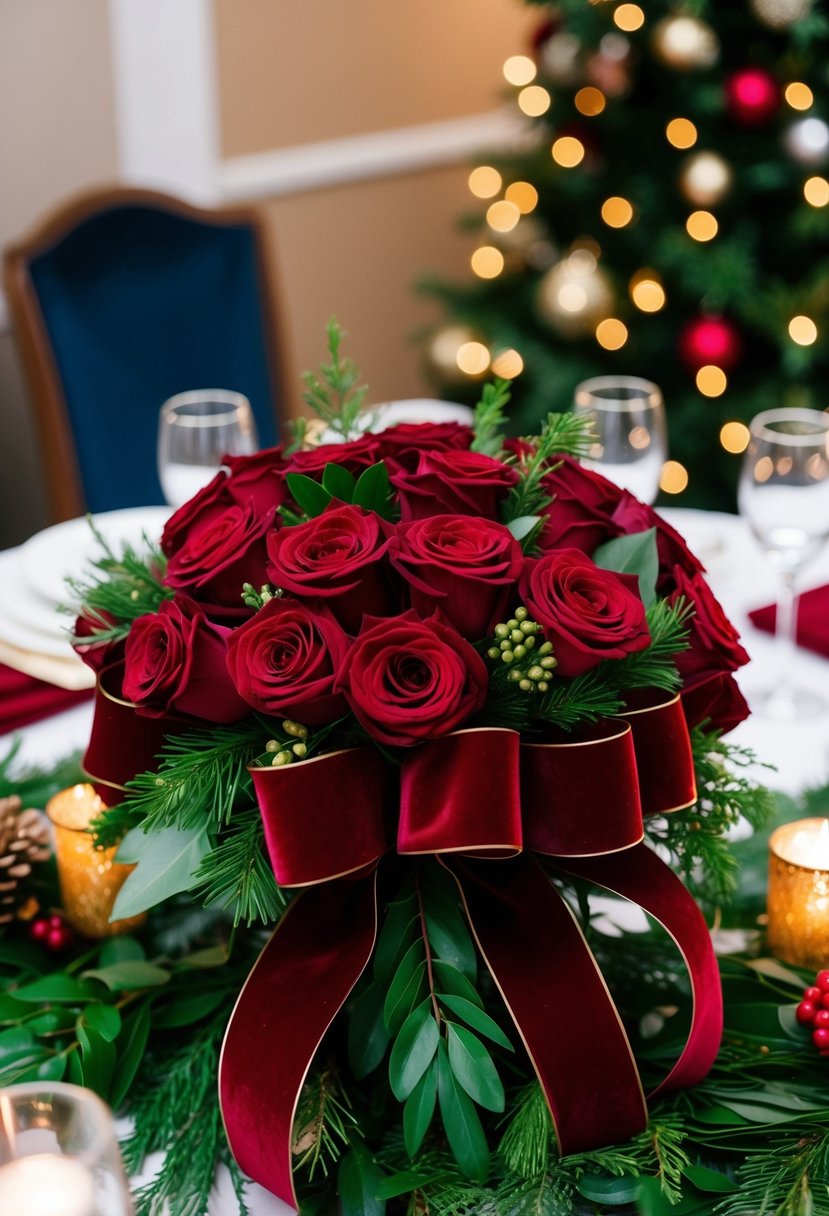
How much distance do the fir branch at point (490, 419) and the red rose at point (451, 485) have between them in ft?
0.29

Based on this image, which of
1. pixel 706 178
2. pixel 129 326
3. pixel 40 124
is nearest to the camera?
pixel 129 326

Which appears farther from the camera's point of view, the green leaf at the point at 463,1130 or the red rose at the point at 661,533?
the red rose at the point at 661,533

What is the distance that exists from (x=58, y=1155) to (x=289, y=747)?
0.21 metres

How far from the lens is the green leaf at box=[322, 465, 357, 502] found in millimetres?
635

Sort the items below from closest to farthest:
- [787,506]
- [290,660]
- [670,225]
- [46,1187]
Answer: [46,1187], [290,660], [787,506], [670,225]

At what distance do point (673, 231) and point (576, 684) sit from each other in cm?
190

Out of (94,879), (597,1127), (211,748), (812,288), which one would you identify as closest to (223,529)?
(211,748)

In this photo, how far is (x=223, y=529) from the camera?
0.64m

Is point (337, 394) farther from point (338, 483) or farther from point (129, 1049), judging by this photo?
point (129, 1049)

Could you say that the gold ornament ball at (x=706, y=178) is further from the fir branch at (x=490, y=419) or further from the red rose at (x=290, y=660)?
the red rose at (x=290, y=660)

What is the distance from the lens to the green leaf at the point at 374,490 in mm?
628

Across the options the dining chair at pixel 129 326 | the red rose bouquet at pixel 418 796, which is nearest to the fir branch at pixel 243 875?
the red rose bouquet at pixel 418 796

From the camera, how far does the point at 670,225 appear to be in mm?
2359

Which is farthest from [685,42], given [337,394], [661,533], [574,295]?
[661,533]
